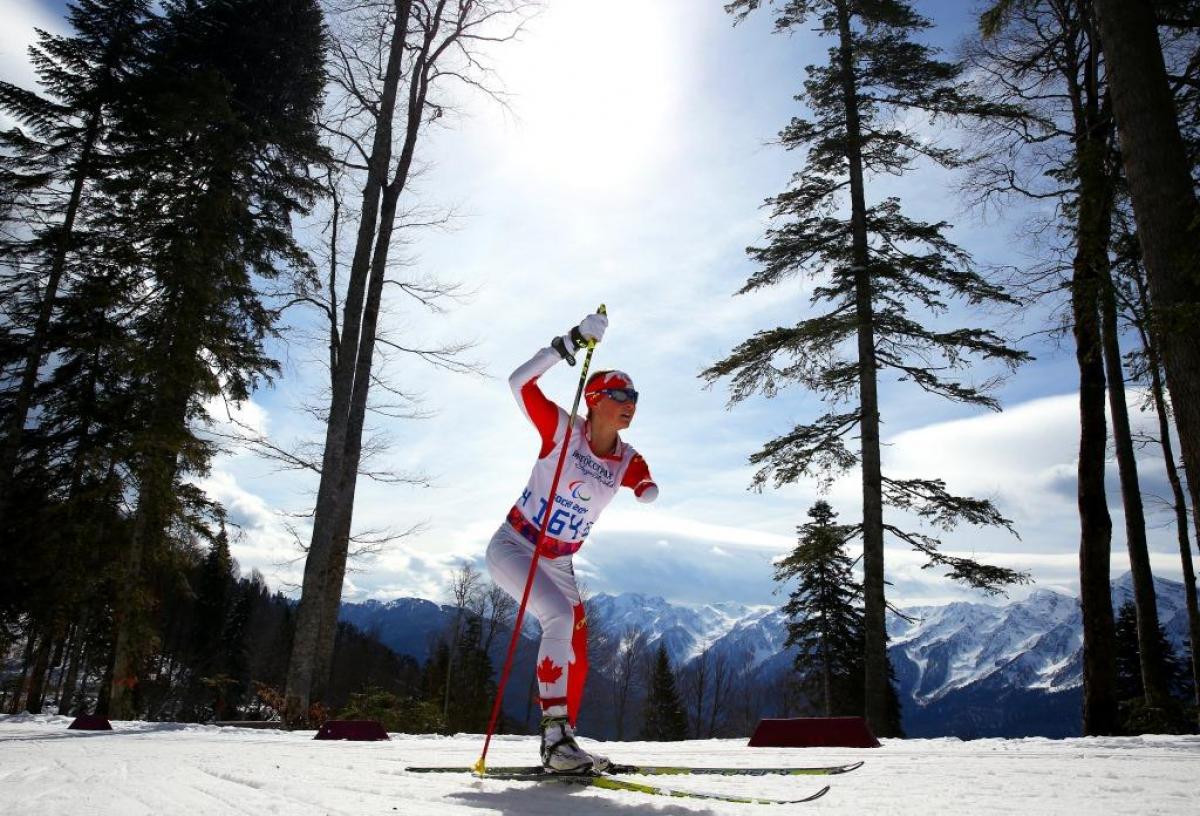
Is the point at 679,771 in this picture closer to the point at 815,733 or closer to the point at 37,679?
the point at 815,733

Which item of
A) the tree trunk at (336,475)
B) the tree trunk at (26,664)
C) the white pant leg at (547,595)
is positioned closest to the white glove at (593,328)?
the white pant leg at (547,595)

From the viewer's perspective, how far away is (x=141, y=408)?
12945 millimetres

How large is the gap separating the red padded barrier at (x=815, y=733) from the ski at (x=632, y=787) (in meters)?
2.53

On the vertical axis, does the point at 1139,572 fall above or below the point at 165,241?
below

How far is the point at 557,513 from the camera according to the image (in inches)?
142

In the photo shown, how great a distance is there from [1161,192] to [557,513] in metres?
5.40

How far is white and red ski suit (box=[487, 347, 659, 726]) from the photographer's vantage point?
339cm

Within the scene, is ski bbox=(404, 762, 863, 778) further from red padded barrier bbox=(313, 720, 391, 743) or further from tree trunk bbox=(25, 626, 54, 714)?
tree trunk bbox=(25, 626, 54, 714)

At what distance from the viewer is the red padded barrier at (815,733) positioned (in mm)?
4801

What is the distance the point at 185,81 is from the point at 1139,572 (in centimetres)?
2000

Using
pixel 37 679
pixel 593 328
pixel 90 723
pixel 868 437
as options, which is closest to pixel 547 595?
pixel 593 328

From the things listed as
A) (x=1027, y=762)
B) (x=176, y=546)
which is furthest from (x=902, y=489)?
(x=176, y=546)

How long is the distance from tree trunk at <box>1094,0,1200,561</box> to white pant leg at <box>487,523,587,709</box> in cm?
467

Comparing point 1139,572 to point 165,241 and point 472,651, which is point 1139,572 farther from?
point 472,651
